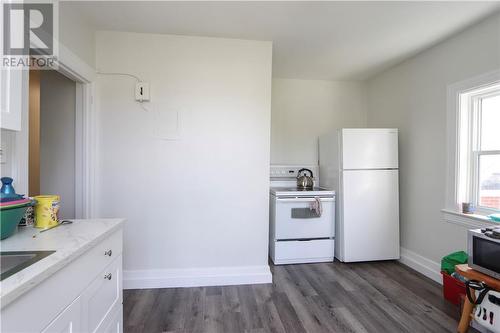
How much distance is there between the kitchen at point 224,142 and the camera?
6.82ft

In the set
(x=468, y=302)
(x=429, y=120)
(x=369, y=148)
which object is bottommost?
(x=468, y=302)

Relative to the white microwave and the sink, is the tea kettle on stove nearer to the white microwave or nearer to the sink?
the white microwave

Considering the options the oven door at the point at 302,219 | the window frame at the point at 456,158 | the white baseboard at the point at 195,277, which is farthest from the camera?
the oven door at the point at 302,219

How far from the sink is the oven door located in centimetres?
234

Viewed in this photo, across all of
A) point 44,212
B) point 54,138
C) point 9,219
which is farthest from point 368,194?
point 54,138

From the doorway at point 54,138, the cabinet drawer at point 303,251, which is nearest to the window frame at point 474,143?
the cabinet drawer at point 303,251

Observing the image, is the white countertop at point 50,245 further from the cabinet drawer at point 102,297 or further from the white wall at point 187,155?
the white wall at point 187,155

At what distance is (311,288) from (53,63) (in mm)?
2845

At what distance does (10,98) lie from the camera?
3.49 feet

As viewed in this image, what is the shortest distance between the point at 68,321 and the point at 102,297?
315 mm

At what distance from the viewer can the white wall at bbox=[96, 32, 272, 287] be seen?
2439 millimetres

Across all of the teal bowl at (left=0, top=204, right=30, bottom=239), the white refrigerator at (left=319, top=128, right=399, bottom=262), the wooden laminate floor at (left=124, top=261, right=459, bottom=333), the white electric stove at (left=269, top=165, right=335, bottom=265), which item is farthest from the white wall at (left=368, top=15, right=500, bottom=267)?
the teal bowl at (left=0, top=204, right=30, bottom=239)

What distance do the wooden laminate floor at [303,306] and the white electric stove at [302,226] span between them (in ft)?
1.03

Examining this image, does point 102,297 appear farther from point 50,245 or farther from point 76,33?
point 76,33
